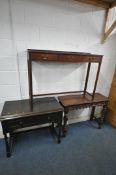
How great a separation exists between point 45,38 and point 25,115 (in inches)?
44.8

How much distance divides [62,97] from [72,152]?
34.8 inches

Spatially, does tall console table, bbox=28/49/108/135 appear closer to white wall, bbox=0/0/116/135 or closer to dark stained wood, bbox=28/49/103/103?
dark stained wood, bbox=28/49/103/103

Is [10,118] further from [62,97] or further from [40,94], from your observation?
[62,97]

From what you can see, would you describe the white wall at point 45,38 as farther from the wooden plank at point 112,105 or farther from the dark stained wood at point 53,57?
the wooden plank at point 112,105

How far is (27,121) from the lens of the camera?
5.10 feet

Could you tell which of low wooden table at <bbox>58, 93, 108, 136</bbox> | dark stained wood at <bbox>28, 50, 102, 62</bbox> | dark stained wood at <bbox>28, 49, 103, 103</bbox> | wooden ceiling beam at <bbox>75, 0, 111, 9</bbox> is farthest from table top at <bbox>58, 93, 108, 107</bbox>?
wooden ceiling beam at <bbox>75, 0, 111, 9</bbox>

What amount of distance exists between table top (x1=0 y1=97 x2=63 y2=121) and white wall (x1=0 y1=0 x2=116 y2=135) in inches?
6.6

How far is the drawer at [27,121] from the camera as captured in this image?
1.46 m

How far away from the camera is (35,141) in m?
A: 1.94

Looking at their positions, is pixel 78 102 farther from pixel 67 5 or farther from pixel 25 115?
pixel 67 5

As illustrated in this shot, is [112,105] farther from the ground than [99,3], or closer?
closer

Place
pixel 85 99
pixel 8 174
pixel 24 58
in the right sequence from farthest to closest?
pixel 85 99, pixel 24 58, pixel 8 174

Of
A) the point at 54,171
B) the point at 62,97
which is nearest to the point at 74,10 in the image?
the point at 62,97

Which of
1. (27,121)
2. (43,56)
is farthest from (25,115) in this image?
(43,56)
